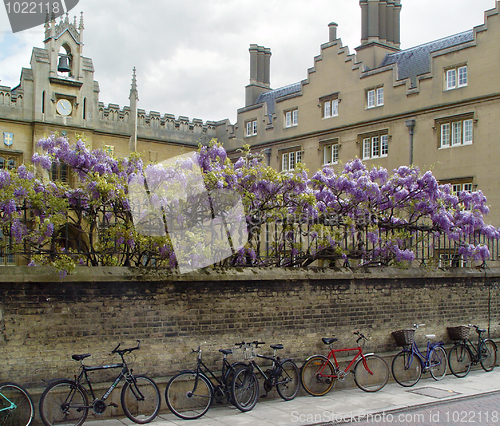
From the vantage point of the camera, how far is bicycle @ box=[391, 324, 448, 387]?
11.8 metres

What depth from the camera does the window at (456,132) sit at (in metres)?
24.7

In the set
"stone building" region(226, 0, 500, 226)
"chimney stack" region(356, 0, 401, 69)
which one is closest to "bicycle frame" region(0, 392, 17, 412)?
"stone building" region(226, 0, 500, 226)

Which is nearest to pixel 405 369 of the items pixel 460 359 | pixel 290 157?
pixel 460 359

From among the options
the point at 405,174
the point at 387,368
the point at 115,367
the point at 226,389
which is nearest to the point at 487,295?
the point at 405,174

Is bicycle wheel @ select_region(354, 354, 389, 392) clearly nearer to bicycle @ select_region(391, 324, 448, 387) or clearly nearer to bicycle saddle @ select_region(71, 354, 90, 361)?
bicycle @ select_region(391, 324, 448, 387)

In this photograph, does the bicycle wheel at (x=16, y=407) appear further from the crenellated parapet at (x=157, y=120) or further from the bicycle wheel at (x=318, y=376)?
the crenellated parapet at (x=157, y=120)

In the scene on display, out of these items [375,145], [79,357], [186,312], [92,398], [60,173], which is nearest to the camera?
[79,357]

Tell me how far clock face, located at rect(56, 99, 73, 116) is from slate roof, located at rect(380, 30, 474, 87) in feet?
58.0

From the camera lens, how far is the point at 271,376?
10070 mm

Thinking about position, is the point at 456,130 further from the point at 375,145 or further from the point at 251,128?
the point at 251,128

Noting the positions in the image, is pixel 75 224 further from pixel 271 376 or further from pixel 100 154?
pixel 271 376

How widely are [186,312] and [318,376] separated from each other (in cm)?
293

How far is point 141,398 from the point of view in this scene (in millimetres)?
8703

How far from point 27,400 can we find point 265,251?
550cm
